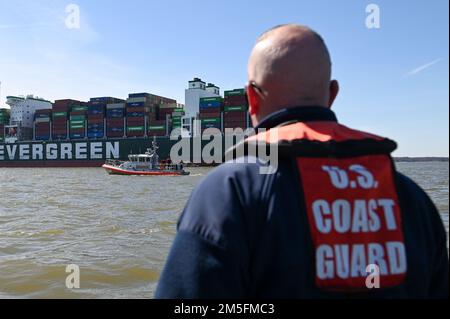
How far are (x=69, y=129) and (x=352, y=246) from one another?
6773cm

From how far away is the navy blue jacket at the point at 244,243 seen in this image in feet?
3.90

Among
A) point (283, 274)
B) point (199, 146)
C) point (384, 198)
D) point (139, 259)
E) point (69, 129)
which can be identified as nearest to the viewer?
point (283, 274)

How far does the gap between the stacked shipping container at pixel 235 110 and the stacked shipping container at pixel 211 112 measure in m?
0.97

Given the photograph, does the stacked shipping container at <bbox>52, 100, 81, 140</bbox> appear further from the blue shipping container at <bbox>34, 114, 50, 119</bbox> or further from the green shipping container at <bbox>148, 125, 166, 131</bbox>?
the green shipping container at <bbox>148, 125, 166, 131</bbox>

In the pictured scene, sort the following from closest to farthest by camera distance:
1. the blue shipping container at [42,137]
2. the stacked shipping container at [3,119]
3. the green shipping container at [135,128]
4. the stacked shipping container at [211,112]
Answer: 1. the stacked shipping container at [211,112]
2. the green shipping container at [135,128]
3. the blue shipping container at [42,137]
4. the stacked shipping container at [3,119]

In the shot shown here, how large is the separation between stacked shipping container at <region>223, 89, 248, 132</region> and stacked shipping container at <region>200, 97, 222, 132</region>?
0.97 meters

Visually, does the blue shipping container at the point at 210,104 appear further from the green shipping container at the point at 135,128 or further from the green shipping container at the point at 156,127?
the green shipping container at the point at 135,128

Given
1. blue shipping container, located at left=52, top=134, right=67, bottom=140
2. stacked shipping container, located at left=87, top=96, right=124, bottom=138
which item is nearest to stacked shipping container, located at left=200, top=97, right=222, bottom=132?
stacked shipping container, located at left=87, top=96, right=124, bottom=138

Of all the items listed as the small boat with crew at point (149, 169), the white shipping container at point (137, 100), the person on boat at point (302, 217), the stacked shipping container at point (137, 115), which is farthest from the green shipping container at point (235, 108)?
the person on boat at point (302, 217)

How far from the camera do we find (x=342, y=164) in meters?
1.30

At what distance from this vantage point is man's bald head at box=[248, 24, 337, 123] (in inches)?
53.4
